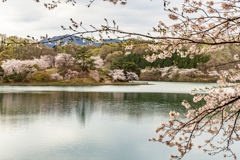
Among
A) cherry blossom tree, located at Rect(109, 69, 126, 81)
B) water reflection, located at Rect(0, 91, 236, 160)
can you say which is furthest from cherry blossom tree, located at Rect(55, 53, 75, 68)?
water reflection, located at Rect(0, 91, 236, 160)

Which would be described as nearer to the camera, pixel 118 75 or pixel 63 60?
pixel 63 60

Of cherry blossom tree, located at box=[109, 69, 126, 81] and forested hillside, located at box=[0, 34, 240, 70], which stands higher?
forested hillside, located at box=[0, 34, 240, 70]

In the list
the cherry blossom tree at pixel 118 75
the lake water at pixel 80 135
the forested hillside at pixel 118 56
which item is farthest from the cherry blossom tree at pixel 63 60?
the lake water at pixel 80 135

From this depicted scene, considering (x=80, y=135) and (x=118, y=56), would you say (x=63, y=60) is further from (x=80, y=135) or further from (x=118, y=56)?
(x=80, y=135)

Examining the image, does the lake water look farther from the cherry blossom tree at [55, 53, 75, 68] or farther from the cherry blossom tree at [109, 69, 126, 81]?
the cherry blossom tree at [109, 69, 126, 81]

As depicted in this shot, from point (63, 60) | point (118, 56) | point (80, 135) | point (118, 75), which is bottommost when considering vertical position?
point (80, 135)

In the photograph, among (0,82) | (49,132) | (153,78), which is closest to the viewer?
(49,132)

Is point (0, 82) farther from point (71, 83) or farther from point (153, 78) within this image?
point (153, 78)

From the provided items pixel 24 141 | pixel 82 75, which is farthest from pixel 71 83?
pixel 24 141

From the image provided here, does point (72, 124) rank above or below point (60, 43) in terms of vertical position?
below

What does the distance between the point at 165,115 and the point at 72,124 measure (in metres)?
5.73

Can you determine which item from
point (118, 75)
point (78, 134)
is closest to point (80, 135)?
point (78, 134)

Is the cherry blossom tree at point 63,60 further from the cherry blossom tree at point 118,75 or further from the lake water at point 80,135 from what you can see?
the lake water at point 80,135

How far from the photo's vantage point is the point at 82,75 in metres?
42.9
